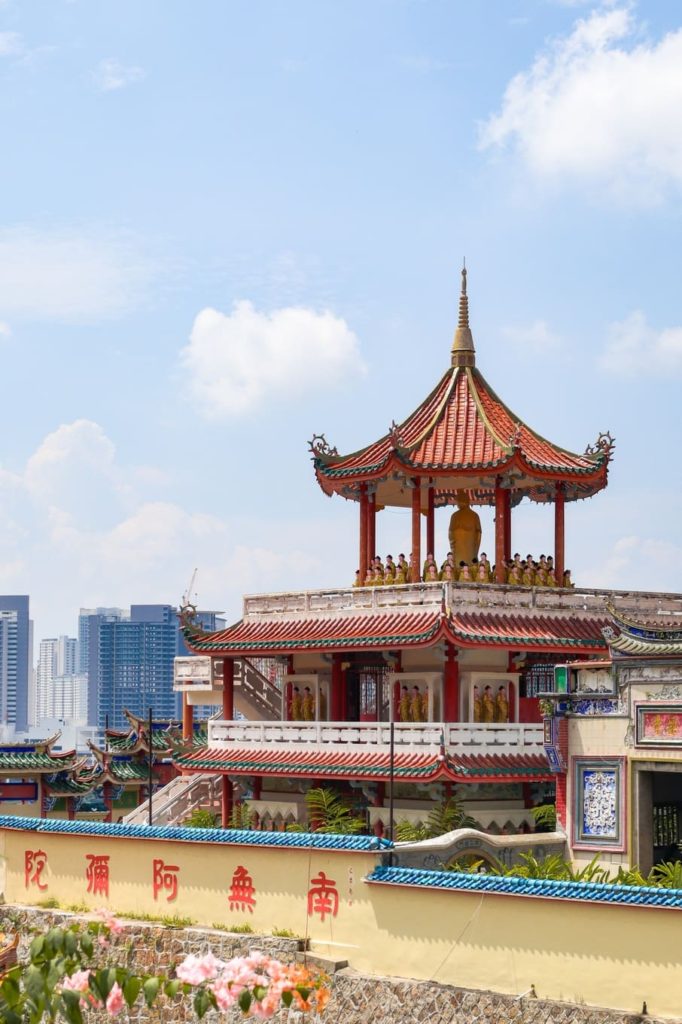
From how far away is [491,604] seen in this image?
35625mm

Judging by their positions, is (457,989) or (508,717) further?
(508,717)

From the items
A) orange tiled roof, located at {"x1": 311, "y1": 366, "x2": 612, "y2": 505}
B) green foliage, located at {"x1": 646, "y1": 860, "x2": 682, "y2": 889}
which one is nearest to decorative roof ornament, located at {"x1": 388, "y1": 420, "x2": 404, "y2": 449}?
orange tiled roof, located at {"x1": 311, "y1": 366, "x2": 612, "y2": 505}

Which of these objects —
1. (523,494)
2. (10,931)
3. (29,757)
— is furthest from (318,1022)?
(29,757)

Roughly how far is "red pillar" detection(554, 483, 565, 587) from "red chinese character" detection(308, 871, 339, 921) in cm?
1315

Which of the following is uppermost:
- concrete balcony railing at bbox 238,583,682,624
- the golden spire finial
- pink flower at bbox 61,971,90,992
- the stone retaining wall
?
the golden spire finial

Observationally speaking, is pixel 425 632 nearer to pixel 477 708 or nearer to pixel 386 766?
pixel 477 708

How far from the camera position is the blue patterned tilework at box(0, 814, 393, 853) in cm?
2675

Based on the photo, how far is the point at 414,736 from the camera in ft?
111

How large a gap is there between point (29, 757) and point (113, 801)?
4742mm

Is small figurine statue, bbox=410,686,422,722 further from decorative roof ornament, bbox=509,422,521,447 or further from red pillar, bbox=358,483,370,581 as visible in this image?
decorative roof ornament, bbox=509,422,521,447

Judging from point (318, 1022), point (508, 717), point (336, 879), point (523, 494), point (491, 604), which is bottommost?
point (318, 1022)

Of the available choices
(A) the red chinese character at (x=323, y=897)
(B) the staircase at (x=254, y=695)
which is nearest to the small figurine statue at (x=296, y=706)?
(B) the staircase at (x=254, y=695)

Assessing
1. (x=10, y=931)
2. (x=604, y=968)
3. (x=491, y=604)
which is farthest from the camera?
(x=491, y=604)

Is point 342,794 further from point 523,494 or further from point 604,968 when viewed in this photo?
point 604,968
